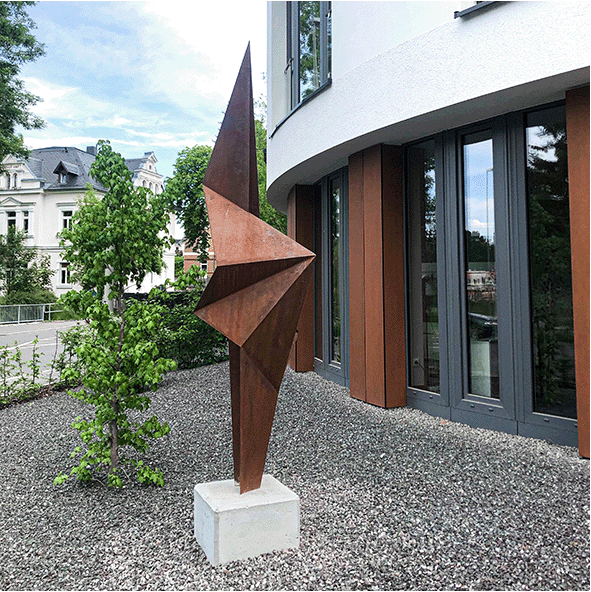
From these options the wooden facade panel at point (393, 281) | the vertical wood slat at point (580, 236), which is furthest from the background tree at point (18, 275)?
the vertical wood slat at point (580, 236)

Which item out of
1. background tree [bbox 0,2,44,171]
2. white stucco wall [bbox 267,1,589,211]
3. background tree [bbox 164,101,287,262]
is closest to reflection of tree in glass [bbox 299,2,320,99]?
white stucco wall [bbox 267,1,589,211]

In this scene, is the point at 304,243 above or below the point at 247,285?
above

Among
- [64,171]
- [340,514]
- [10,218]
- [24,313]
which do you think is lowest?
[340,514]

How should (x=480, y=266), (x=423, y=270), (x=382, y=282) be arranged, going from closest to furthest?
(x=480, y=266), (x=423, y=270), (x=382, y=282)

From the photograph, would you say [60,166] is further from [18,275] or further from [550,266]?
[550,266]

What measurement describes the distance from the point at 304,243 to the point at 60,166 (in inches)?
1505

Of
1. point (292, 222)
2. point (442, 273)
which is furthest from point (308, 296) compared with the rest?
point (442, 273)

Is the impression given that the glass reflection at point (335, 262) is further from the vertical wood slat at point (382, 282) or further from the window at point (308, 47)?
the window at point (308, 47)

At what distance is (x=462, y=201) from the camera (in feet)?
21.8

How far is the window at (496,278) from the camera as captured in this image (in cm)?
577

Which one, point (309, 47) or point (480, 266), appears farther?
point (309, 47)

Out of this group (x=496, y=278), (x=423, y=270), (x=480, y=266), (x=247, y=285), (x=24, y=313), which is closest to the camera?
(x=247, y=285)

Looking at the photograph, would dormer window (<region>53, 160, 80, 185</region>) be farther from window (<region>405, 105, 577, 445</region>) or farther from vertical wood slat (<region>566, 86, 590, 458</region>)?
vertical wood slat (<region>566, 86, 590, 458</region>)

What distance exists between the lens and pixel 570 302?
18.6 ft
